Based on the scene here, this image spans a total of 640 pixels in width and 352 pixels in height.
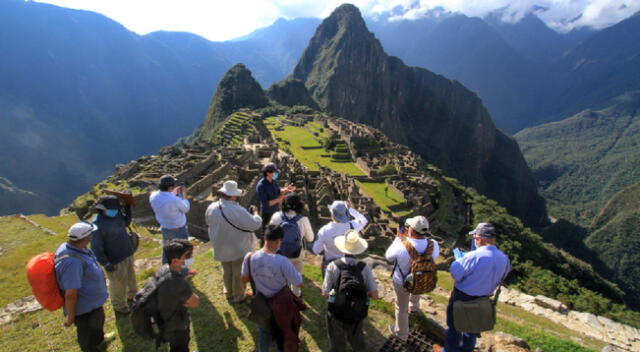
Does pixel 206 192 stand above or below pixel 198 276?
below

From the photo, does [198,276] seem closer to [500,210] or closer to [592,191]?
[500,210]

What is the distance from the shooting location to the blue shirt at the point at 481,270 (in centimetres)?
455

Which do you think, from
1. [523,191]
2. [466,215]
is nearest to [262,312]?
[466,215]

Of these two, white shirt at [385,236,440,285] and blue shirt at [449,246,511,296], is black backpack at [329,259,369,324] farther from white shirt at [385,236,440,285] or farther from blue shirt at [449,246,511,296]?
blue shirt at [449,246,511,296]

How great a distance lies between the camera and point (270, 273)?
14.4 ft

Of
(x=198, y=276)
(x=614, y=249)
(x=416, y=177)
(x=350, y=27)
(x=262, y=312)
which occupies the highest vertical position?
(x=350, y=27)

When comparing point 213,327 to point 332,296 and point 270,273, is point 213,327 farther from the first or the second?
point 332,296

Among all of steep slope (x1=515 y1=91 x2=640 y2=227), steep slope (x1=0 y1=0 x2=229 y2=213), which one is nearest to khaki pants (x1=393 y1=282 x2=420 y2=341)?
steep slope (x1=0 y1=0 x2=229 y2=213)

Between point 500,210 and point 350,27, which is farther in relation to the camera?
point 350,27

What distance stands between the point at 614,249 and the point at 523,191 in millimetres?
69852

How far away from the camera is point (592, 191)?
11744 centimetres

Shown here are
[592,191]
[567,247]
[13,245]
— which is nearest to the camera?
[13,245]

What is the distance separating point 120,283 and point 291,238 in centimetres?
320

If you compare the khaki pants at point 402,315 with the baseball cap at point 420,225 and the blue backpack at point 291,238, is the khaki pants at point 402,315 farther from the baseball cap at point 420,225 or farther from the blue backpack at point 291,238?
the blue backpack at point 291,238
